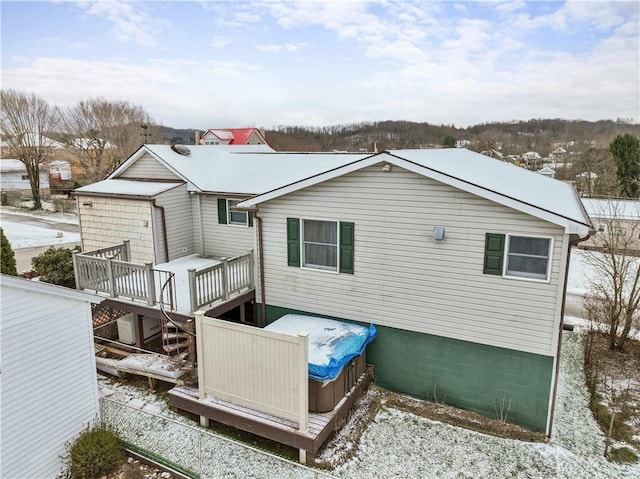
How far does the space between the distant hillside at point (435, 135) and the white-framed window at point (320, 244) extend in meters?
51.0

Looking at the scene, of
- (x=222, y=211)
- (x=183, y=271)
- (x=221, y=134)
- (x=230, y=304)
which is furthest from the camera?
(x=221, y=134)

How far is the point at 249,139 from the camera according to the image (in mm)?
52406

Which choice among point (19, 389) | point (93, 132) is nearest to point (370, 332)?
point (19, 389)

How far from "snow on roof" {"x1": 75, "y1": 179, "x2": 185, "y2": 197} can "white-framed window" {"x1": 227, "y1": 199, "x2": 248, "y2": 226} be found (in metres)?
1.79

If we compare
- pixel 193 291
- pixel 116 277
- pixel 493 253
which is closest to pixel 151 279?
pixel 193 291

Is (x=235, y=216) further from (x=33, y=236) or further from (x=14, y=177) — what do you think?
(x=14, y=177)

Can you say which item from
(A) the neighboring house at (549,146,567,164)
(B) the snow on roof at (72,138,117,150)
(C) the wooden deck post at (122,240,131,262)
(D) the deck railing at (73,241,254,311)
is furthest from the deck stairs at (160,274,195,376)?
(A) the neighboring house at (549,146,567,164)

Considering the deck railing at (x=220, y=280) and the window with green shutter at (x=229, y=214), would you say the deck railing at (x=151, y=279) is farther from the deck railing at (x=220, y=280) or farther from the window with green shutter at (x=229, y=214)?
the window with green shutter at (x=229, y=214)

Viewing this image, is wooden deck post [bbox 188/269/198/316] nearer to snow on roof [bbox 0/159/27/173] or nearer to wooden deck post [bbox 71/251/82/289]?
wooden deck post [bbox 71/251/82/289]

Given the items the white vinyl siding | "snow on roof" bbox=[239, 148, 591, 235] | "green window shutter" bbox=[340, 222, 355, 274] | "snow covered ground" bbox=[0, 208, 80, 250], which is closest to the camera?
"snow on roof" bbox=[239, 148, 591, 235]

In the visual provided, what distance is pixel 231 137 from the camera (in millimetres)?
51812

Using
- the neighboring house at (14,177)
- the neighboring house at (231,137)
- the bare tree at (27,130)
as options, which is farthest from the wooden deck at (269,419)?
the neighboring house at (231,137)

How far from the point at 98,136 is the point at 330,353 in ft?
134

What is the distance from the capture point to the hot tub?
7641 millimetres
